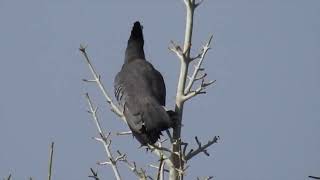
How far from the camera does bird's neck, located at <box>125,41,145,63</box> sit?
9.51 meters

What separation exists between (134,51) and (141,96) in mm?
1554

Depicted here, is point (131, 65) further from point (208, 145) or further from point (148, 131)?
point (208, 145)

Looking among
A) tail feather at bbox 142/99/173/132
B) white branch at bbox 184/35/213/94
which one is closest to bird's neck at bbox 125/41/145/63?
tail feather at bbox 142/99/173/132

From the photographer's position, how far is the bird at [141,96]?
24.5 ft

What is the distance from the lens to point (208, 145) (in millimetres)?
6504

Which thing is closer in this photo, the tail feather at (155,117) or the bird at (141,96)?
the tail feather at (155,117)

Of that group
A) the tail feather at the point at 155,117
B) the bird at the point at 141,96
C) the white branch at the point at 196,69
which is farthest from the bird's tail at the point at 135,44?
the white branch at the point at 196,69

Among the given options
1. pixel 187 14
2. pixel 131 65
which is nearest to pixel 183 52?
pixel 187 14

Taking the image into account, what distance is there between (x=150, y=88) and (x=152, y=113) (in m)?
0.64

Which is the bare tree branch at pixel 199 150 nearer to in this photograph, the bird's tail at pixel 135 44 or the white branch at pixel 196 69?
the white branch at pixel 196 69

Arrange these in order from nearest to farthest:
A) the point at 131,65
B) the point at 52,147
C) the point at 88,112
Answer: the point at 52,147
the point at 88,112
the point at 131,65

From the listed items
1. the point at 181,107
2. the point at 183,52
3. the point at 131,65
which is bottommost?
the point at 181,107

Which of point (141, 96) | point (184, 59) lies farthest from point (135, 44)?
point (184, 59)

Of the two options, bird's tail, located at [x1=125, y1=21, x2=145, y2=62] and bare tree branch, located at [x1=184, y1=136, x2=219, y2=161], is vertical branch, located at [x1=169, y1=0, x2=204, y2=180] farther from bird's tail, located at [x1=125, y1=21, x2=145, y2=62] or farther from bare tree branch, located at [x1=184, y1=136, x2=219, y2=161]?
bird's tail, located at [x1=125, y1=21, x2=145, y2=62]
